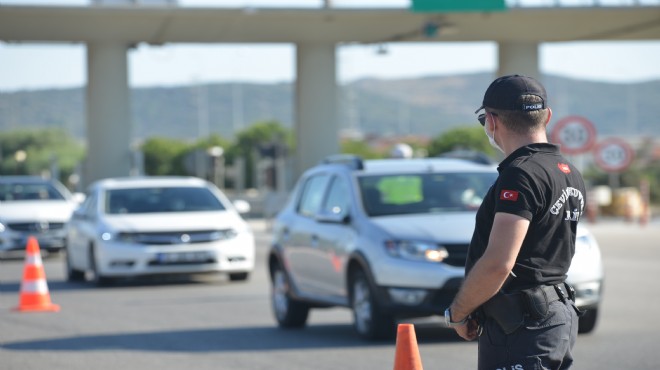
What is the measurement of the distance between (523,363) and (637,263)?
1937 centimetres

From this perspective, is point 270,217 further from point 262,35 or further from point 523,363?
point 523,363

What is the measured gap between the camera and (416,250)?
456 inches

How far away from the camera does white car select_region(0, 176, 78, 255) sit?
1019 inches

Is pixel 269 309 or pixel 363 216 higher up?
pixel 363 216

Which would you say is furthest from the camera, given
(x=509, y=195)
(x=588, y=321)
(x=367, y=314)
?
(x=588, y=321)

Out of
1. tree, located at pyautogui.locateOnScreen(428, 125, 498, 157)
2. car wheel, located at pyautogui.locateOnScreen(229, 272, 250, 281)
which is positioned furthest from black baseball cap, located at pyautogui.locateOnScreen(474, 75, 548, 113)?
tree, located at pyautogui.locateOnScreen(428, 125, 498, 157)

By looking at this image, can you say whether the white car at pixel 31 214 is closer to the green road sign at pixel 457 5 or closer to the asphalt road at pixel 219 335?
the asphalt road at pixel 219 335

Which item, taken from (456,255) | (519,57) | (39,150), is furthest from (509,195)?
(39,150)

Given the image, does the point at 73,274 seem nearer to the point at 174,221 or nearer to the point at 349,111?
the point at 174,221

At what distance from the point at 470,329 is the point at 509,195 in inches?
21.7

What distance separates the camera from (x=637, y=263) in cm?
2362

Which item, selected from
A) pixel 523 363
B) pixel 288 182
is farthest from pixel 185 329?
pixel 288 182

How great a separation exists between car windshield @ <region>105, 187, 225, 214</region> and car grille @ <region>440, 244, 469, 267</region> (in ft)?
29.2

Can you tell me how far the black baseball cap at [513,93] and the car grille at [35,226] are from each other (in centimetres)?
2185
